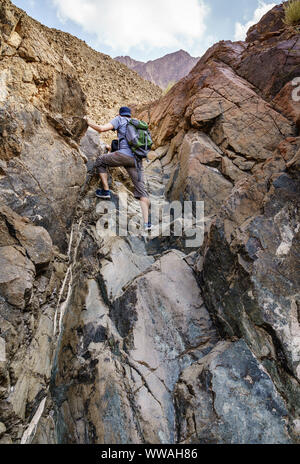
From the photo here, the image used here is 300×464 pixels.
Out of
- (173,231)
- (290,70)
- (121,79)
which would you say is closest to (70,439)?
(173,231)

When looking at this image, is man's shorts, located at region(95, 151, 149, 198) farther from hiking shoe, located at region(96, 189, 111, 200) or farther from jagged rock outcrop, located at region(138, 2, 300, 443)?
jagged rock outcrop, located at region(138, 2, 300, 443)

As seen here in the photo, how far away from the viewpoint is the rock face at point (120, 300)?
2580mm

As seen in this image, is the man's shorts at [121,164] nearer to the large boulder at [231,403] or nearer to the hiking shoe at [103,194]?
the hiking shoe at [103,194]

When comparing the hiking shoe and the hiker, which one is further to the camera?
the hiking shoe

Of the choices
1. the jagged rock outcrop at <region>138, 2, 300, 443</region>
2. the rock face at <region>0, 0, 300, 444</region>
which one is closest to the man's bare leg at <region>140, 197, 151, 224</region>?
the rock face at <region>0, 0, 300, 444</region>

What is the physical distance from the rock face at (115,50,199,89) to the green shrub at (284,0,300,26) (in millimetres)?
49837

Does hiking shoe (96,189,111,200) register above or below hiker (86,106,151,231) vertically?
below

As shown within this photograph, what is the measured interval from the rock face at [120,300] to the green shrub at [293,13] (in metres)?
7.93

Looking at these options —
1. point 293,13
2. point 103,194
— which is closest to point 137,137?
point 103,194

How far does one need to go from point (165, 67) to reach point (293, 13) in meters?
56.9

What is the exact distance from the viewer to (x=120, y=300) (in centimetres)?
365

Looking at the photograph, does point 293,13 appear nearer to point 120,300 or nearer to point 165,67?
point 120,300

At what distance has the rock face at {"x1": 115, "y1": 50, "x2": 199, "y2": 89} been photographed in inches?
2109

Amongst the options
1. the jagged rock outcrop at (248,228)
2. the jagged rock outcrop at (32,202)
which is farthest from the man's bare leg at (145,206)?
the jagged rock outcrop at (248,228)
